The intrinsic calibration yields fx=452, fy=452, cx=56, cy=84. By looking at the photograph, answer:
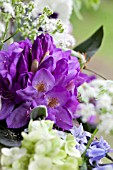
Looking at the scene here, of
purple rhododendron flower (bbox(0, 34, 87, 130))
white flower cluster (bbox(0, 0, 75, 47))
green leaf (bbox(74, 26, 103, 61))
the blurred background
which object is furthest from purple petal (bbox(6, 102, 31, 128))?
the blurred background

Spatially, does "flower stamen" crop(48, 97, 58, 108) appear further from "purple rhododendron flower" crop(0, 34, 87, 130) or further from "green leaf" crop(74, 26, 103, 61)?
"green leaf" crop(74, 26, 103, 61)

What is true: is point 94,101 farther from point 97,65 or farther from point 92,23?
point 92,23

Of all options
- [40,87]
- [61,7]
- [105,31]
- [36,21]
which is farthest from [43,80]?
[105,31]

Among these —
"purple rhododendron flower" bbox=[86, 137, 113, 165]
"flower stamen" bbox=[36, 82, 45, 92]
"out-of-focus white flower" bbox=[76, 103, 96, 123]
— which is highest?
"out-of-focus white flower" bbox=[76, 103, 96, 123]

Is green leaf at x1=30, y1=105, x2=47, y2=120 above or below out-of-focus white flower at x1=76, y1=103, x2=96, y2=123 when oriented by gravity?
below

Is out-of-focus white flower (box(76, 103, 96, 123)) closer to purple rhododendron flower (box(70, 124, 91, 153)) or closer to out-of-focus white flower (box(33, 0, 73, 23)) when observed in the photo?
purple rhododendron flower (box(70, 124, 91, 153))

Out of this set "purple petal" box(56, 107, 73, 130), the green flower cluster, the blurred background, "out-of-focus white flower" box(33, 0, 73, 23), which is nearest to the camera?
the green flower cluster

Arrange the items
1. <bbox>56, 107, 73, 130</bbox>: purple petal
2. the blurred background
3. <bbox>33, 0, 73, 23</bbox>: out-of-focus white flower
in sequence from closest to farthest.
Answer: <bbox>56, 107, 73, 130</bbox>: purple petal, <bbox>33, 0, 73, 23</bbox>: out-of-focus white flower, the blurred background

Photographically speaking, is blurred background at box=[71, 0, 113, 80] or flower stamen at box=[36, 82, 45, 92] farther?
blurred background at box=[71, 0, 113, 80]
